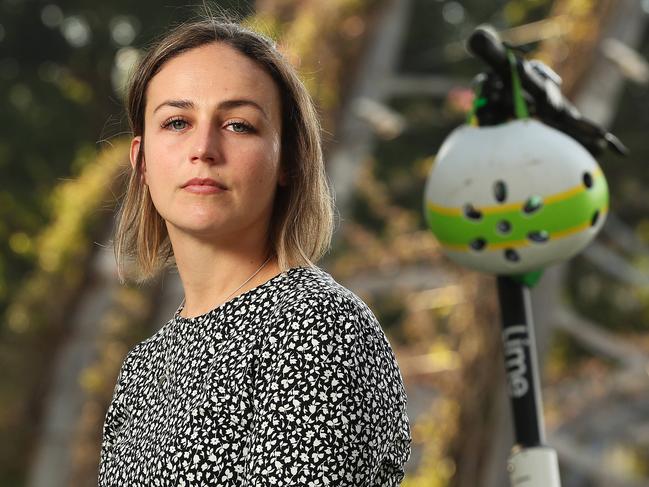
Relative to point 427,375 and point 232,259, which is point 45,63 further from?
point 232,259

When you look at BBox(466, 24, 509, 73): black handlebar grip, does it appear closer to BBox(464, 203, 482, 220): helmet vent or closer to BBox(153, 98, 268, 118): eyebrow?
BBox(464, 203, 482, 220): helmet vent

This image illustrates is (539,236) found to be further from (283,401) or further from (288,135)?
(283,401)

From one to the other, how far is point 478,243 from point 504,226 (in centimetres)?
8

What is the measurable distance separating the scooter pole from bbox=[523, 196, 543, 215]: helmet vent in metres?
0.20

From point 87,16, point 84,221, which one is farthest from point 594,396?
point 87,16

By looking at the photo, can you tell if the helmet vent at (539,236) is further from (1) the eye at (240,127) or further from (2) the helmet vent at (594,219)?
(1) the eye at (240,127)

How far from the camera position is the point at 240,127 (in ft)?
5.60

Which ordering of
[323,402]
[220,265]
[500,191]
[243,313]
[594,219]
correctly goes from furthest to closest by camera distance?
[594,219] < [500,191] < [220,265] < [243,313] < [323,402]

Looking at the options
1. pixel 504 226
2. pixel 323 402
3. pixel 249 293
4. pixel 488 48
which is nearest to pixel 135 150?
pixel 249 293

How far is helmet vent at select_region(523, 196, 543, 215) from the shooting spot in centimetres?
318

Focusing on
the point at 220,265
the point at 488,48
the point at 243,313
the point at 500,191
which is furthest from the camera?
the point at 500,191

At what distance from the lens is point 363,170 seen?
832cm

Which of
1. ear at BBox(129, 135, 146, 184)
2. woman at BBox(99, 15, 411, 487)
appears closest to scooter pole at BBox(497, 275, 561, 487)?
woman at BBox(99, 15, 411, 487)

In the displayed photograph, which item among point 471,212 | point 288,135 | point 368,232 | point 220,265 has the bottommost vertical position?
point 368,232
